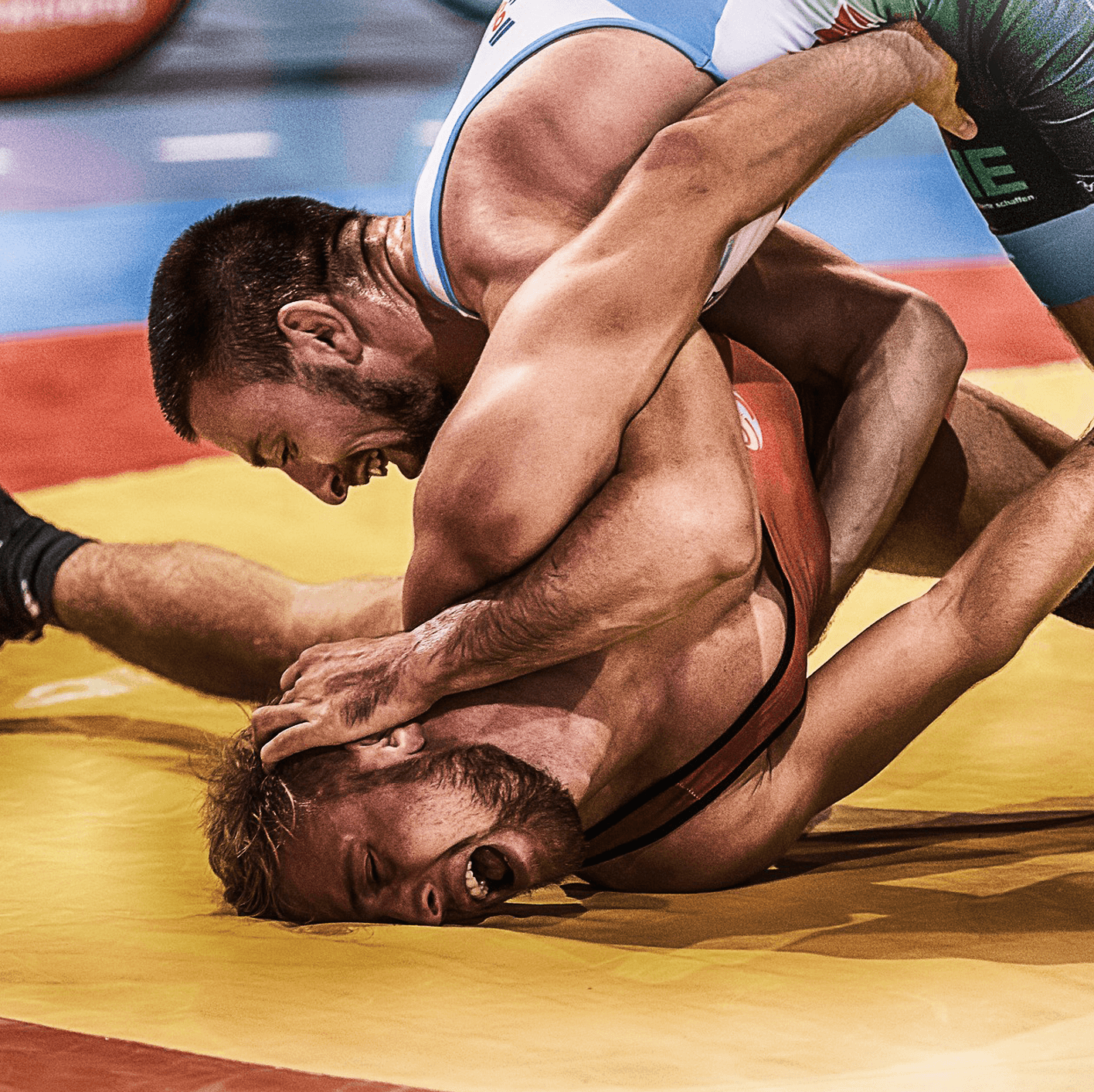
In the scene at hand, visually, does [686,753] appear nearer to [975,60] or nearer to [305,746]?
[305,746]

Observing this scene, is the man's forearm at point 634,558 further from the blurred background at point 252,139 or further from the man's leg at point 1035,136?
the blurred background at point 252,139

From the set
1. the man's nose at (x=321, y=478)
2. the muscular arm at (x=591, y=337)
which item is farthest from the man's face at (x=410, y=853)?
the man's nose at (x=321, y=478)

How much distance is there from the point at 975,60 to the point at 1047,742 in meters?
1.14

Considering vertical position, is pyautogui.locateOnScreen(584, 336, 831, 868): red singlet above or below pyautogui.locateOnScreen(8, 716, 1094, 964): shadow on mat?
above

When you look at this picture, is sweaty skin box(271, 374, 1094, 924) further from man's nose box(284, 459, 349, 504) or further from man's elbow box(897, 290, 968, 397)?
man's nose box(284, 459, 349, 504)

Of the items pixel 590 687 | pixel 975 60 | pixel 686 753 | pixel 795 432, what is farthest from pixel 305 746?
pixel 975 60

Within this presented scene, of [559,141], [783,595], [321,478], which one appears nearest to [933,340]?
[783,595]

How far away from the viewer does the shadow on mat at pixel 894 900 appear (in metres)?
1.73

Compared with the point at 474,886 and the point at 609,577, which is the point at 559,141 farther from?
the point at 474,886

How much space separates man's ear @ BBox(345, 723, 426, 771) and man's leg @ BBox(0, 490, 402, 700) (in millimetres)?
736

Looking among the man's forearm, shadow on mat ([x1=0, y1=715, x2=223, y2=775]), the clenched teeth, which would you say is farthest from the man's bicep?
shadow on mat ([x1=0, y1=715, x2=223, y2=775])

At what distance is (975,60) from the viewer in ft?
6.84

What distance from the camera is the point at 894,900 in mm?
1887

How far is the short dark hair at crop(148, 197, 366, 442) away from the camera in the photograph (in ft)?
7.30
